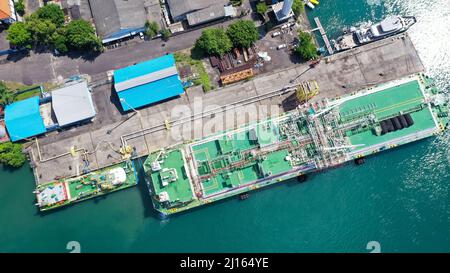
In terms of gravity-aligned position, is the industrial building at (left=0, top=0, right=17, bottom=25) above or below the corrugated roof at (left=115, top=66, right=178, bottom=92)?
above

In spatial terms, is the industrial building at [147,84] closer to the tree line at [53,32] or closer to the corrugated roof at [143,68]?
the corrugated roof at [143,68]

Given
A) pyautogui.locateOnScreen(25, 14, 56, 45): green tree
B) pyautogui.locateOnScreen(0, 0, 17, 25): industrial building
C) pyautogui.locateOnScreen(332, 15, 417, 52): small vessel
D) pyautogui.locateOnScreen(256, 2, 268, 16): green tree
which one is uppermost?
pyautogui.locateOnScreen(0, 0, 17, 25): industrial building

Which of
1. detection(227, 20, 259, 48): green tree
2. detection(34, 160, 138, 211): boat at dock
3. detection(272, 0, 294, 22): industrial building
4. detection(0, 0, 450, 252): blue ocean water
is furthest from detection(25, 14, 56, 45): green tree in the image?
detection(272, 0, 294, 22): industrial building

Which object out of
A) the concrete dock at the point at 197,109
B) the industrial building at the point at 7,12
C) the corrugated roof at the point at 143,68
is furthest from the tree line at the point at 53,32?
the concrete dock at the point at 197,109

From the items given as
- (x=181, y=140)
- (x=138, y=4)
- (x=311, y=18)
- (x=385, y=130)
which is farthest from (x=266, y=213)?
(x=138, y=4)

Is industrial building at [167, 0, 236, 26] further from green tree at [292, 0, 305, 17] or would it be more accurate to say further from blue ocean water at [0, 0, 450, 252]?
blue ocean water at [0, 0, 450, 252]

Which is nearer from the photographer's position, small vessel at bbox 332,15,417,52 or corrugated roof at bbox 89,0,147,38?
corrugated roof at bbox 89,0,147,38
